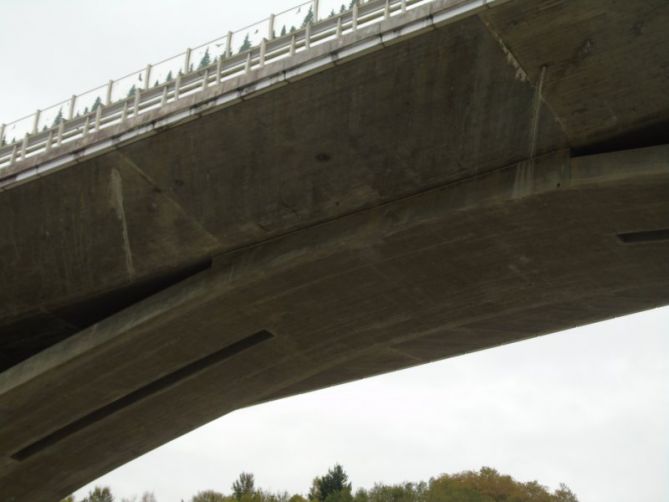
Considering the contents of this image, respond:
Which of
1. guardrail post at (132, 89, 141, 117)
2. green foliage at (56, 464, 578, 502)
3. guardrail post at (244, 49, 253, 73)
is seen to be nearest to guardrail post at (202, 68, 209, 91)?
guardrail post at (244, 49, 253, 73)

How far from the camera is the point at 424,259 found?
1919 centimetres

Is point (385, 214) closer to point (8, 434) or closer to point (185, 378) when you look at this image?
point (185, 378)

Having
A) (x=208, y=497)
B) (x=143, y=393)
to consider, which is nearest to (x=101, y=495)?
(x=208, y=497)

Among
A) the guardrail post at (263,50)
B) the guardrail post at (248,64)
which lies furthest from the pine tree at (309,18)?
the guardrail post at (248,64)

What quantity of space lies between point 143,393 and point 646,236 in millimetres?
14435

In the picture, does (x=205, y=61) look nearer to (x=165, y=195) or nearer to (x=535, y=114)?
(x=165, y=195)

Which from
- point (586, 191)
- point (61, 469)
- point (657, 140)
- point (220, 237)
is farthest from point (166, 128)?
point (61, 469)

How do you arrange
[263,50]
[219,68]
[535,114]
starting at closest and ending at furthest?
[535,114] < [263,50] < [219,68]

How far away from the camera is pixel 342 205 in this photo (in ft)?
60.2

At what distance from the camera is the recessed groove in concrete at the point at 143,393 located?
2269 centimetres

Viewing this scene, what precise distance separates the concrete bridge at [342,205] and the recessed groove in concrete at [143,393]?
0.28 ft

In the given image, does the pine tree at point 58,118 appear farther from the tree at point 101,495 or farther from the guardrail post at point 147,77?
the tree at point 101,495

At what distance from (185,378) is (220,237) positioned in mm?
6056

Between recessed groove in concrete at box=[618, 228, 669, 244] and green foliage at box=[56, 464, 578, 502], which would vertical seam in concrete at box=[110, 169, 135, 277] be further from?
green foliage at box=[56, 464, 578, 502]
